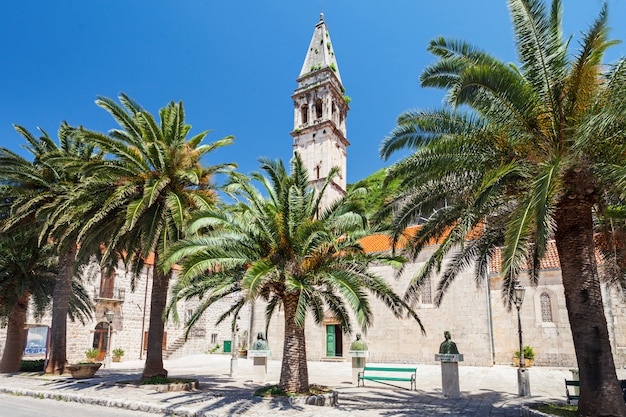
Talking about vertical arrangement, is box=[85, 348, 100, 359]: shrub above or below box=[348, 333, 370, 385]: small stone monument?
below

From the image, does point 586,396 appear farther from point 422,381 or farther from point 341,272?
point 422,381

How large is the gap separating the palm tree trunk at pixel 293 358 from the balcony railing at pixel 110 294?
22.4 metres

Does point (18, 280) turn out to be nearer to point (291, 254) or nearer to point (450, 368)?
point (291, 254)

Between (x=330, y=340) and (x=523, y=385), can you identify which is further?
(x=330, y=340)

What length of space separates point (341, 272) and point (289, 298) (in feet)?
6.09

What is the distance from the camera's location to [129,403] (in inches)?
426

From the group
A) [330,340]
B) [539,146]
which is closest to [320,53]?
[330,340]

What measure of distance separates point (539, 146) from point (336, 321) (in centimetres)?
2101

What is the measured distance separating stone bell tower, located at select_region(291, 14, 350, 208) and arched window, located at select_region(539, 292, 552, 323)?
17.9 meters

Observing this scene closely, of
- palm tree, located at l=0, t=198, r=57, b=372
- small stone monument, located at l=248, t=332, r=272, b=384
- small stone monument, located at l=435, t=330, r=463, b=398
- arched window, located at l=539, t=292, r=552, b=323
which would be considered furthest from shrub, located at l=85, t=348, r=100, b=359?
arched window, located at l=539, t=292, r=552, b=323

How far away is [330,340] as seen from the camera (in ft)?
93.1

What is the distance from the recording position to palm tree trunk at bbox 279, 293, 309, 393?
1138 cm

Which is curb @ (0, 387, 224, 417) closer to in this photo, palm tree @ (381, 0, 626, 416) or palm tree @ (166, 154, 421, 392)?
palm tree @ (166, 154, 421, 392)

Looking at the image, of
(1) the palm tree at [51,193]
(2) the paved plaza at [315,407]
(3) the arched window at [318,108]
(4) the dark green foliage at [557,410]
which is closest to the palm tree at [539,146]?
(4) the dark green foliage at [557,410]
